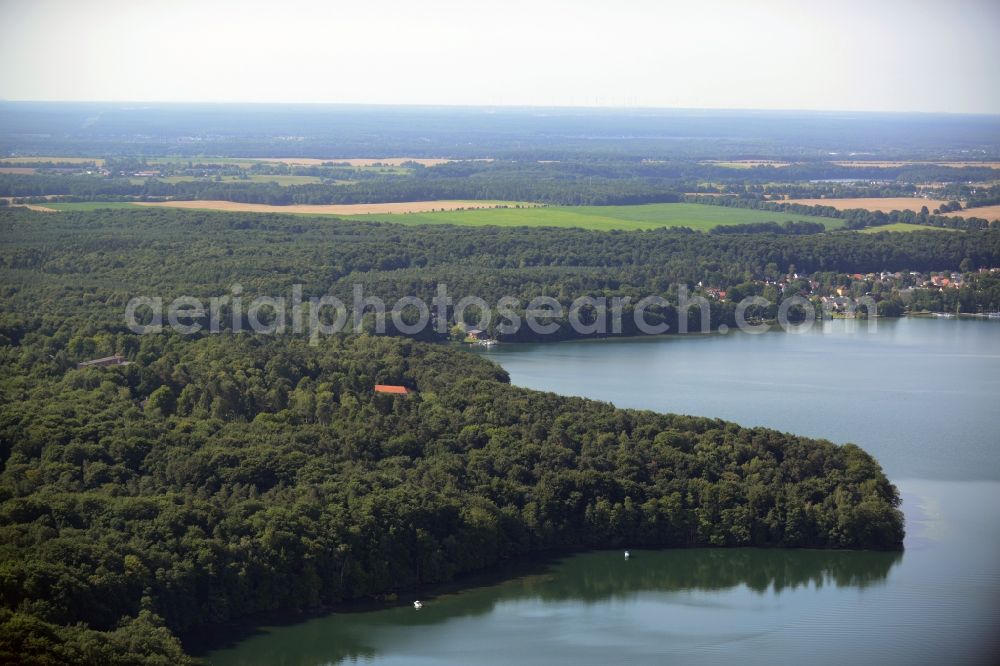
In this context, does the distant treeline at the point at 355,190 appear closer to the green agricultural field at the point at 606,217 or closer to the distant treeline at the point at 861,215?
the distant treeline at the point at 861,215

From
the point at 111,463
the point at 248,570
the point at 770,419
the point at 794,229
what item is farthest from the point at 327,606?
the point at 794,229

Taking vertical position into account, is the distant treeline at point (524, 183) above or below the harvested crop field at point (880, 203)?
above

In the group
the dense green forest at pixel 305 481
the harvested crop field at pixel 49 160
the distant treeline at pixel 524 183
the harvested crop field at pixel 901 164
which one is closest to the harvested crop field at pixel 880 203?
the distant treeline at pixel 524 183

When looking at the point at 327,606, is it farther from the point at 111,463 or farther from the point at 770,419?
the point at 770,419

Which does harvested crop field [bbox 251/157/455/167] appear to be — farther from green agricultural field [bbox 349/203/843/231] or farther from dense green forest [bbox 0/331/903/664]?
dense green forest [bbox 0/331/903/664]

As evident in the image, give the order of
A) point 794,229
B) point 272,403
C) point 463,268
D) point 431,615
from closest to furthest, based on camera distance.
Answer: point 431,615, point 272,403, point 463,268, point 794,229

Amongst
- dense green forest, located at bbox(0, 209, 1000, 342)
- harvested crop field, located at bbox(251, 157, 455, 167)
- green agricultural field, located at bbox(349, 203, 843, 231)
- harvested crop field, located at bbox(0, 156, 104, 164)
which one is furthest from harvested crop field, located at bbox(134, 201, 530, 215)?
harvested crop field, located at bbox(251, 157, 455, 167)

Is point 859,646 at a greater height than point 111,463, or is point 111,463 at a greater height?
point 111,463
